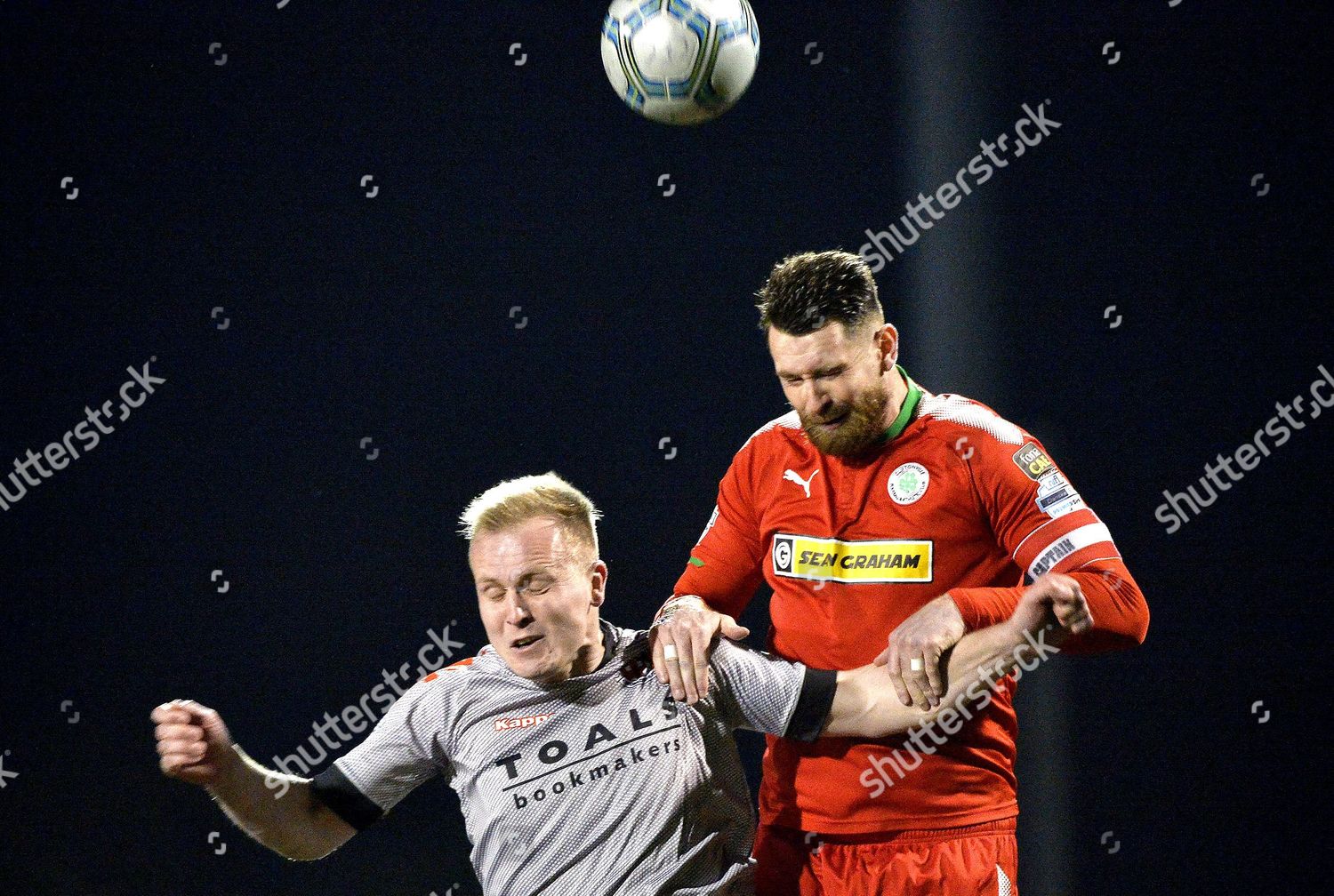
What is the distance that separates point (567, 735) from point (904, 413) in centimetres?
76

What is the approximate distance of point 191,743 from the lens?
1.70 m

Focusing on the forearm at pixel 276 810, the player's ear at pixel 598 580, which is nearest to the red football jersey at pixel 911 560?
the player's ear at pixel 598 580

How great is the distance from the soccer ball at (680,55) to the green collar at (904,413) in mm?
730

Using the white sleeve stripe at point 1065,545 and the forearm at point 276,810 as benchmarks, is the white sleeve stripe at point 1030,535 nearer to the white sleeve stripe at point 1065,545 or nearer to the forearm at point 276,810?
the white sleeve stripe at point 1065,545

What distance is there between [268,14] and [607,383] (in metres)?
1.43

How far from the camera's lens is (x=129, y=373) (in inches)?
136

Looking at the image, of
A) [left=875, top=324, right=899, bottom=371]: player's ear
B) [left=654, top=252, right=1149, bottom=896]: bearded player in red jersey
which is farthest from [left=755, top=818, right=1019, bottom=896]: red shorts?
[left=875, top=324, right=899, bottom=371]: player's ear

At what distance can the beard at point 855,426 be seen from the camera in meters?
2.00

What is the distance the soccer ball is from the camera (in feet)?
7.92

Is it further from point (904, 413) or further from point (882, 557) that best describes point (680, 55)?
point (882, 557)

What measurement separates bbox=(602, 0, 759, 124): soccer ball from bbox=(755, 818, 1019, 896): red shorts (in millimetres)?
1392

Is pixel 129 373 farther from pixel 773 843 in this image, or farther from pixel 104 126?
pixel 773 843

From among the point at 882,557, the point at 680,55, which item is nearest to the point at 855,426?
the point at 882,557

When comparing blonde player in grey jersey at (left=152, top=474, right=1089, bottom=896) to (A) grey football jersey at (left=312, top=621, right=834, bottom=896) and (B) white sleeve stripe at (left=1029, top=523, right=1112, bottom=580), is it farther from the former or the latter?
(B) white sleeve stripe at (left=1029, top=523, right=1112, bottom=580)
